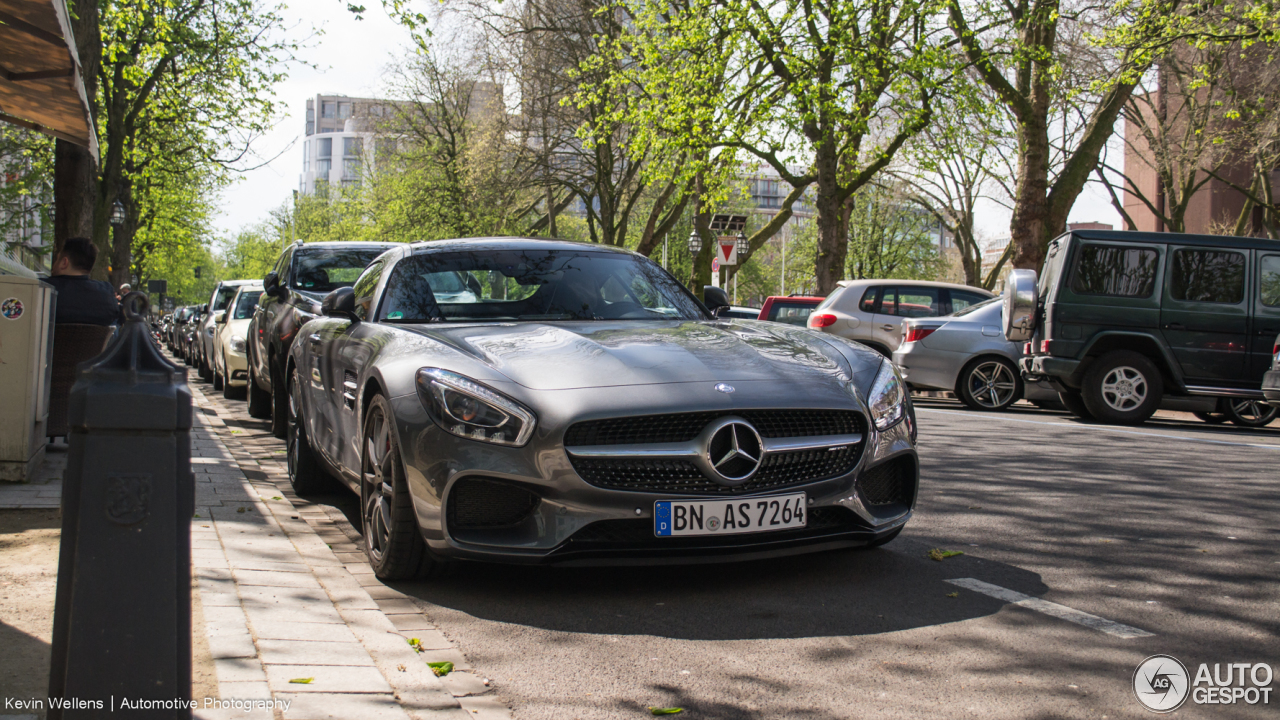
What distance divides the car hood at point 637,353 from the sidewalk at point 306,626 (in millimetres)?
1043

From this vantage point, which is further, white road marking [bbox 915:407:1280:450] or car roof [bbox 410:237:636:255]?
white road marking [bbox 915:407:1280:450]

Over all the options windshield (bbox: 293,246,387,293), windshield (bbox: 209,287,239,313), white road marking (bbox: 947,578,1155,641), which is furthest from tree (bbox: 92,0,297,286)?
white road marking (bbox: 947,578,1155,641)

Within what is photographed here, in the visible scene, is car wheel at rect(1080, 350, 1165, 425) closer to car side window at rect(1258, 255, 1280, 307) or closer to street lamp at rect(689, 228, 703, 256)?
car side window at rect(1258, 255, 1280, 307)

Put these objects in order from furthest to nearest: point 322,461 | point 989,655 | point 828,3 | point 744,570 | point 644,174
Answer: point 644,174 → point 828,3 → point 322,461 → point 744,570 → point 989,655

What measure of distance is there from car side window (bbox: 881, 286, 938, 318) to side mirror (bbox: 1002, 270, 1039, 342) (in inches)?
153

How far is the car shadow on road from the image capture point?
165 inches

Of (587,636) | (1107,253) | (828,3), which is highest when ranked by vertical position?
(828,3)

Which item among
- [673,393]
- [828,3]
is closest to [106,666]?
[673,393]

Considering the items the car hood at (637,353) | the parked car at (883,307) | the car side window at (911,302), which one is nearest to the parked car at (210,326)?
the parked car at (883,307)

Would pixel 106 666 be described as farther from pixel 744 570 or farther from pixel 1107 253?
pixel 1107 253

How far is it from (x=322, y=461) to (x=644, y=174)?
21.2m

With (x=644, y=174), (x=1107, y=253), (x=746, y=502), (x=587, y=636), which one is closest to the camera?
(x=587, y=636)

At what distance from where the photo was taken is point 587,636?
13.3 ft

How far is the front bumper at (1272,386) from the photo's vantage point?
11375 mm
